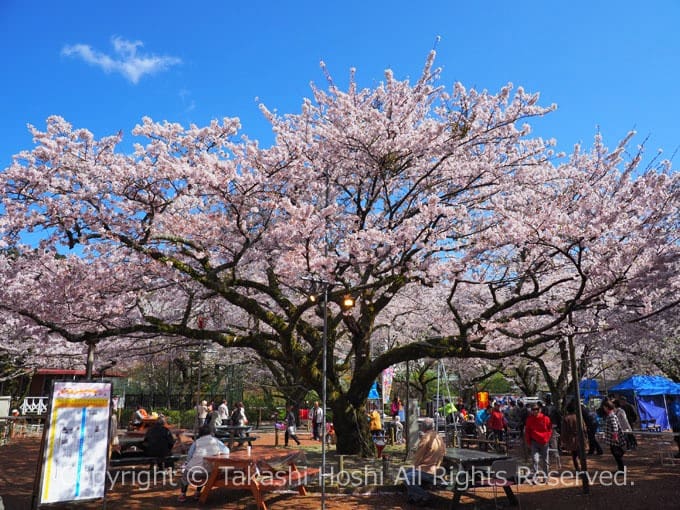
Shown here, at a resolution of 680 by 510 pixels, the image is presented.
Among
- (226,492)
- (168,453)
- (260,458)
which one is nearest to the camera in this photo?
(260,458)

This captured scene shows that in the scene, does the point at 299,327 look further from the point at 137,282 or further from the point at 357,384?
the point at 137,282

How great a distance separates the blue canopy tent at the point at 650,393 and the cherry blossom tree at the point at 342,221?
419 inches

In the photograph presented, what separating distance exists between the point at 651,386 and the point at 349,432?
14.9m

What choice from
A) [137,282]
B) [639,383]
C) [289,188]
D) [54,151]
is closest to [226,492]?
[137,282]

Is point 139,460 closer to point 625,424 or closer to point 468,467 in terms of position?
point 468,467

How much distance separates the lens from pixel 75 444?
6.62m

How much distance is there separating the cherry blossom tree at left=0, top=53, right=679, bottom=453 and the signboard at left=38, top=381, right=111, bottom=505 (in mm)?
3574

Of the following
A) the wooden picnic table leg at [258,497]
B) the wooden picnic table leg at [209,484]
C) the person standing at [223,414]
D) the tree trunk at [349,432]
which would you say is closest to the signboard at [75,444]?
the wooden picnic table leg at [209,484]

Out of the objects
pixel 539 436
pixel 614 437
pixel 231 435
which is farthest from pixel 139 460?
pixel 614 437

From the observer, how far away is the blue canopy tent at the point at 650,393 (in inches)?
787

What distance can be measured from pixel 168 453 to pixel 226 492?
2.35 metres

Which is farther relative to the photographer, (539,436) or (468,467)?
(539,436)

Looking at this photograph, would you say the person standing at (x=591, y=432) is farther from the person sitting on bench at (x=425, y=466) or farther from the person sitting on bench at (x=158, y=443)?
the person sitting on bench at (x=158, y=443)

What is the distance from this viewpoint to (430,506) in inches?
319
